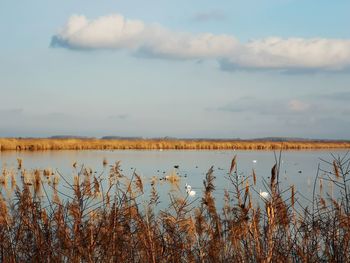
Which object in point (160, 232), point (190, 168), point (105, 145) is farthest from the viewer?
point (105, 145)

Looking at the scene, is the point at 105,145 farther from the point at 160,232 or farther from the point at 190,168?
the point at 160,232

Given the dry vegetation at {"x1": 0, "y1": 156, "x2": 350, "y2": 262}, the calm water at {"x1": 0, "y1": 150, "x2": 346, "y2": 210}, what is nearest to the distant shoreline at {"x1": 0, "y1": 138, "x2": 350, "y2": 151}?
the calm water at {"x1": 0, "y1": 150, "x2": 346, "y2": 210}

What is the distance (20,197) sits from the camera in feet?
13.9

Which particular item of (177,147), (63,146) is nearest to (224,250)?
(63,146)

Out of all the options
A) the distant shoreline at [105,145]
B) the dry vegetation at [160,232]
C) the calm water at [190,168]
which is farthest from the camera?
the distant shoreline at [105,145]

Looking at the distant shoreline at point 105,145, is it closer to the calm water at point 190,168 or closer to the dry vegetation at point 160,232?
the calm water at point 190,168

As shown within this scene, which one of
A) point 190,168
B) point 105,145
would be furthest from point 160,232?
point 105,145

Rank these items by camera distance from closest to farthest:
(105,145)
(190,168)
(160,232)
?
(160,232)
(190,168)
(105,145)

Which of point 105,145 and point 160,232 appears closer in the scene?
point 160,232

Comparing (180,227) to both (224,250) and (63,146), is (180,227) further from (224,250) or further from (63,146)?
(63,146)

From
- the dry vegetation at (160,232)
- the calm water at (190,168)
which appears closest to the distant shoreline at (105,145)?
the calm water at (190,168)

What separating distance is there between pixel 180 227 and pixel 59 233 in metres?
1.19

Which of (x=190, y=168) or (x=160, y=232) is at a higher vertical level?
(x=160, y=232)

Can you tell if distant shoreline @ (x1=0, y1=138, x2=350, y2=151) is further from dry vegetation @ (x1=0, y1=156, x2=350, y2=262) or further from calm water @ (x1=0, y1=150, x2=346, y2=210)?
dry vegetation @ (x1=0, y1=156, x2=350, y2=262)
